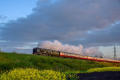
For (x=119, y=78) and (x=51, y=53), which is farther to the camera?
(x=51, y=53)

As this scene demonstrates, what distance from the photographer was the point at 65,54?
35.6 m

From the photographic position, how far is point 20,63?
17438 mm

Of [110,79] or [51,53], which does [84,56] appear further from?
[110,79]

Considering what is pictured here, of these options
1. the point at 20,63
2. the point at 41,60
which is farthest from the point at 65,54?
the point at 20,63

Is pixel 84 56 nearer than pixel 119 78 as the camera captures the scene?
No

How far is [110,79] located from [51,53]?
73.4 ft

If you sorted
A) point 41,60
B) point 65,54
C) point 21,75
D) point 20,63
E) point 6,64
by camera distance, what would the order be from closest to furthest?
point 21,75, point 6,64, point 20,63, point 41,60, point 65,54

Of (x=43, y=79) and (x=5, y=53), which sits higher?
(x=5, y=53)

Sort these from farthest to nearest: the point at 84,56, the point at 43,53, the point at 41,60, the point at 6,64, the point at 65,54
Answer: the point at 84,56 < the point at 65,54 < the point at 43,53 < the point at 41,60 < the point at 6,64

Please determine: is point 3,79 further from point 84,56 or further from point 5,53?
point 84,56

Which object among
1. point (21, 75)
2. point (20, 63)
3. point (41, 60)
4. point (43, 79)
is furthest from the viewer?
point (41, 60)

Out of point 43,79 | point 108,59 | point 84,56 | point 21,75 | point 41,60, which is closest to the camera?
point 43,79

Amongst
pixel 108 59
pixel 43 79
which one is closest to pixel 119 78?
pixel 43 79

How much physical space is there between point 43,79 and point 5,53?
13.3 m
